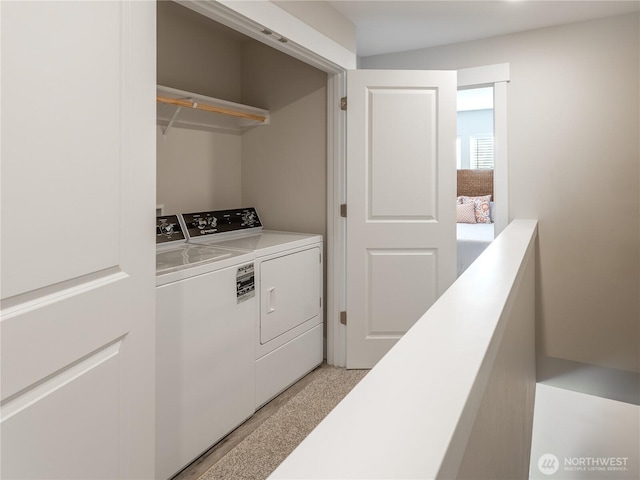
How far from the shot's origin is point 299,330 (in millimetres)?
2740

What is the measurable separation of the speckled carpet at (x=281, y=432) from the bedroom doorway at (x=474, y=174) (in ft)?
6.36

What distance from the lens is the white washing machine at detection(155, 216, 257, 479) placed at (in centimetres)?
178

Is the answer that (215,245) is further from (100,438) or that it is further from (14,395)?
(14,395)

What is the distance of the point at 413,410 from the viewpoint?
60 cm

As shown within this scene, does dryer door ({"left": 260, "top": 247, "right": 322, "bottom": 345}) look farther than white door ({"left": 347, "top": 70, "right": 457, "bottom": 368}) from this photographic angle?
No

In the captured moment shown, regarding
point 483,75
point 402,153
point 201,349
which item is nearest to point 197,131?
point 402,153

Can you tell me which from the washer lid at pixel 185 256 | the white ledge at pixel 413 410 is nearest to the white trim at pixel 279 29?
the washer lid at pixel 185 256

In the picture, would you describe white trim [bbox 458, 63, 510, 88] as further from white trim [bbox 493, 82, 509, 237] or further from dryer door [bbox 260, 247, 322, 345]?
dryer door [bbox 260, 247, 322, 345]

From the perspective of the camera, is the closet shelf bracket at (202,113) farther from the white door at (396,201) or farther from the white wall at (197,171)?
the white door at (396,201)

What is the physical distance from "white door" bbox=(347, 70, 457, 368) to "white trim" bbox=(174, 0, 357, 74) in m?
0.20

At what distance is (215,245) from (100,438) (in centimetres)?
151

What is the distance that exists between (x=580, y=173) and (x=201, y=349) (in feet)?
8.87

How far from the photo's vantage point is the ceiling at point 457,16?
2635 millimetres

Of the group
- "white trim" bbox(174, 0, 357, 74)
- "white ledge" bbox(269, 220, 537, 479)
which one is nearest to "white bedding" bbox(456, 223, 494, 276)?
"white trim" bbox(174, 0, 357, 74)
